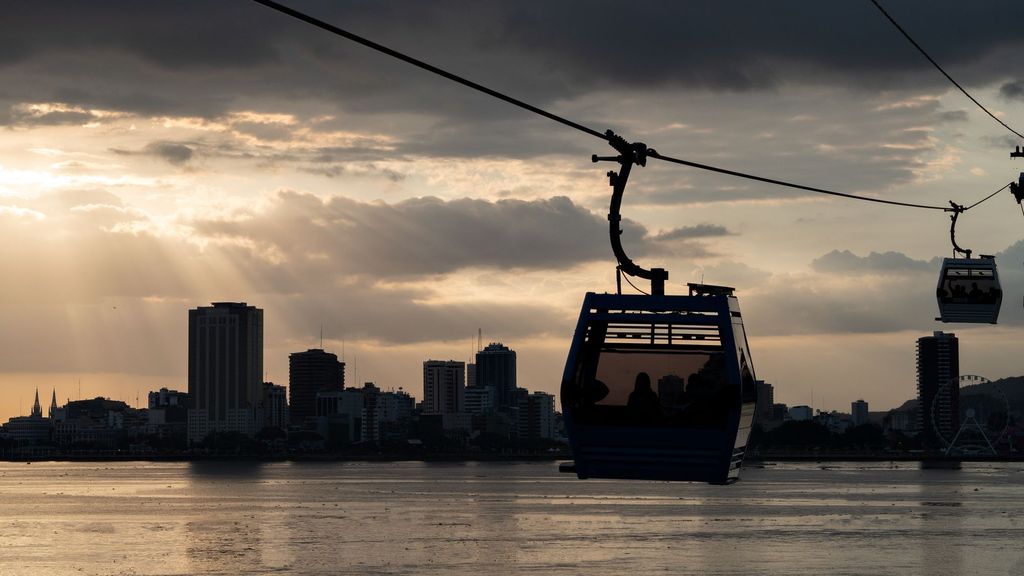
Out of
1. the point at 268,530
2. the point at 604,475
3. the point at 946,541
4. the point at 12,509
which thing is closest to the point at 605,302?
the point at 604,475

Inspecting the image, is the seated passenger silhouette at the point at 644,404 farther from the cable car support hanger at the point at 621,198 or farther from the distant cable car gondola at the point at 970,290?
the distant cable car gondola at the point at 970,290

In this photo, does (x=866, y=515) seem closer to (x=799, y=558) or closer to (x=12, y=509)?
(x=799, y=558)

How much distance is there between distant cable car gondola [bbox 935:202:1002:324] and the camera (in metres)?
44.7

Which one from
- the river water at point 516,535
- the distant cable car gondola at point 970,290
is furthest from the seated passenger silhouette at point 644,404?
the river water at point 516,535

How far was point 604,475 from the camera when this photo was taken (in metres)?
27.4

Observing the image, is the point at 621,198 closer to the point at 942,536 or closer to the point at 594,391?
the point at 594,391

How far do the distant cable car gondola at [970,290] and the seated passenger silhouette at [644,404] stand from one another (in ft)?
68.2

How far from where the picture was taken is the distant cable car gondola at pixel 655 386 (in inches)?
1034

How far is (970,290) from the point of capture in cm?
4484

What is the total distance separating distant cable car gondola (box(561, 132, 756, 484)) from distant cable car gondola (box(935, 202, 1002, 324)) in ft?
65.7

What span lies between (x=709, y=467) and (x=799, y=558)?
77609 mm

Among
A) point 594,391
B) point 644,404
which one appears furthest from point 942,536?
point 594,391

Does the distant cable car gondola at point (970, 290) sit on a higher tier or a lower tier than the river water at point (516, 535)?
higher

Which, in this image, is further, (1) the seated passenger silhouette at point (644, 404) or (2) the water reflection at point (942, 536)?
(2) the water reflection at point (942, 536)
